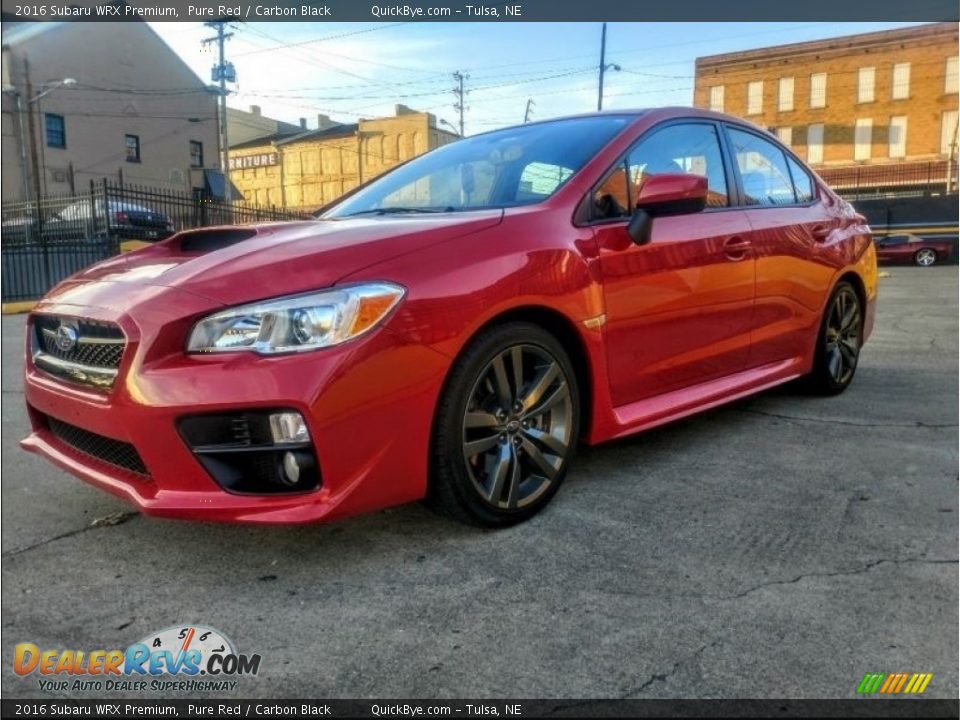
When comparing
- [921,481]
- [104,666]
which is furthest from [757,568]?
[104,666]

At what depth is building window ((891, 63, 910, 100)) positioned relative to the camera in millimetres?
40844

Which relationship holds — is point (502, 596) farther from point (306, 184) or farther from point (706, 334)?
point (306, 184)

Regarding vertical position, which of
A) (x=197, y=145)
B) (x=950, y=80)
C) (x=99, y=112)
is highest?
(x=950, y=80)

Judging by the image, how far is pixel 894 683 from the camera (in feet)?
5.99

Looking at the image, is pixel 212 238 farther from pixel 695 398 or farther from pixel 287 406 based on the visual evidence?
pixel 695 398

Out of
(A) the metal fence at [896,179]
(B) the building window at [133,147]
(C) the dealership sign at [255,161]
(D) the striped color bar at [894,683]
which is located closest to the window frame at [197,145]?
(B) the building window at [133,147]

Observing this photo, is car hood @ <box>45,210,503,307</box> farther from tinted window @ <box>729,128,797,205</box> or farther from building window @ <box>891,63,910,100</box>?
building window @ <box>891,63,910,100</box>

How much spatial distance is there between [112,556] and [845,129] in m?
47.3

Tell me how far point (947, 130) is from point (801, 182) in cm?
4356

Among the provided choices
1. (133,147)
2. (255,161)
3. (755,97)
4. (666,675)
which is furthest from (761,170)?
(255,161)

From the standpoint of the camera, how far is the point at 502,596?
2.25 m

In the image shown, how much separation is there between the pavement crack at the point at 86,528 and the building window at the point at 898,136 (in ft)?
154

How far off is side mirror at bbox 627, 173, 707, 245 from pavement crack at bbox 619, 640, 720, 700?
5.46 feet

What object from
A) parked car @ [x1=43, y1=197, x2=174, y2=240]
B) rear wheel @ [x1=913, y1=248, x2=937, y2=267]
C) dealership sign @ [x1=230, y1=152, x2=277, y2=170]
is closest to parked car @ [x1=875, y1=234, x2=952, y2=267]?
rear wheel @ [x1=913, y1=248, x2=937, y2=267]
